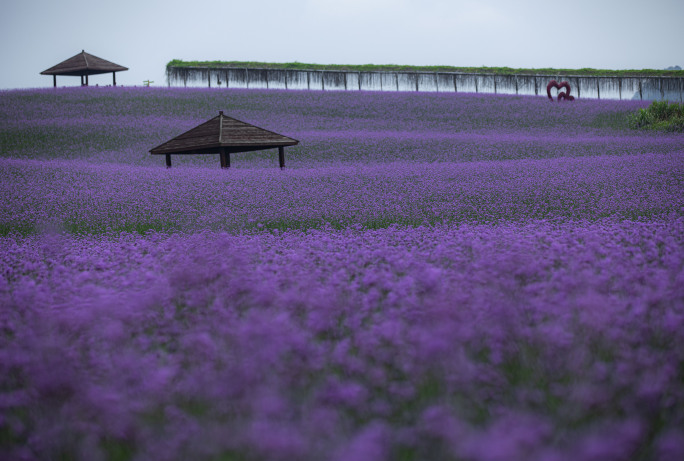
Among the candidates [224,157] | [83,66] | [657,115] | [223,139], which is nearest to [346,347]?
[223,139]

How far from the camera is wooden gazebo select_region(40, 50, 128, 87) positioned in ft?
99.2

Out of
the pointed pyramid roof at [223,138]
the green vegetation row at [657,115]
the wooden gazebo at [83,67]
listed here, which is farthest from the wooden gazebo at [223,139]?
the wooden gazebo at [83,67]

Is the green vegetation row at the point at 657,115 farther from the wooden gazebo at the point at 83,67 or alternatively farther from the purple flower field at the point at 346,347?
the wooden gazebo at the point at 83,67

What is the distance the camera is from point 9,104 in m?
25.2

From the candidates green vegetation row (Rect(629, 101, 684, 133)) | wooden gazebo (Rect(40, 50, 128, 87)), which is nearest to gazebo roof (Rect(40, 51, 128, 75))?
wooden gazebo (Rect(40, 50, 128, 87))

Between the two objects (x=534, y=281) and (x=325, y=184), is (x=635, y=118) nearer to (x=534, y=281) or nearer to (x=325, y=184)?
(x=325, y=184)

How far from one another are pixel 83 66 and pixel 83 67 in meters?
0.10

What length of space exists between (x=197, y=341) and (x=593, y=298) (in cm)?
171

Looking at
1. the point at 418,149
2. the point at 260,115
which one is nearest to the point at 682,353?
the point at 418,149

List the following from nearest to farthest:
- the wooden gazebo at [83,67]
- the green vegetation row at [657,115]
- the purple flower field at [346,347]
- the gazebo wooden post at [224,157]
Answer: the purple flower field at [346,347] → the gazebo wooden post at [224,157] → the green vegetation row at [657,115] → the wooden gazebo at [83,67]

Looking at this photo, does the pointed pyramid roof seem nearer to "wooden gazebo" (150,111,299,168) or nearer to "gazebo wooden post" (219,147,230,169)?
"wooden gazebo" (150,111,299,168)

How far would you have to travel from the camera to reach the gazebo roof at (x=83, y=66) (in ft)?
99.2

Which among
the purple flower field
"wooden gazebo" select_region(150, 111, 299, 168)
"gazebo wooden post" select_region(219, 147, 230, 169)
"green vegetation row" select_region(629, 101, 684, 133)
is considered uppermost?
"green vegetation row" select_region(629, 101, 684, 133)

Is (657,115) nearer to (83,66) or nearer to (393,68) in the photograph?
(393,68)
